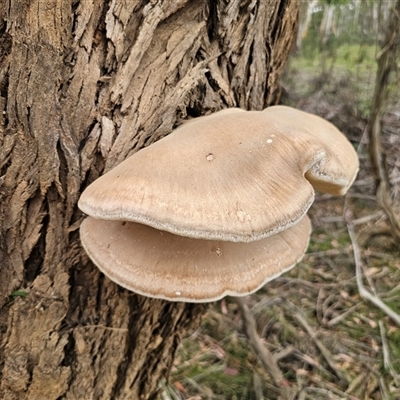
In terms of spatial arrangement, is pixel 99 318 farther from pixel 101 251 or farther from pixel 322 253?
pixel 322 253

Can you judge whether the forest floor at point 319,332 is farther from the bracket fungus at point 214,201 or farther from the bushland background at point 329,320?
the bracket fungus at point 214,201

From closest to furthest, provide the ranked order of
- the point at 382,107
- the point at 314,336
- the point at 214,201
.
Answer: the point at 214,201
the point at 314,336
the point at 382,107

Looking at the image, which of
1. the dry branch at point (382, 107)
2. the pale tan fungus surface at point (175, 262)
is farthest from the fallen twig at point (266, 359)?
the pale tan fungus surface at point (175, 262)

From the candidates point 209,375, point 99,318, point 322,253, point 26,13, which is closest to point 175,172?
point 26,13

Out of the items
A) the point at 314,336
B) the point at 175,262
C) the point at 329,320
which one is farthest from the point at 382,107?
the point at 175,262

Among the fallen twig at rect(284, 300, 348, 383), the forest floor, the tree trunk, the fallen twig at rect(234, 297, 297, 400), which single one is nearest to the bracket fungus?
the tree trunk

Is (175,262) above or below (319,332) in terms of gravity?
above

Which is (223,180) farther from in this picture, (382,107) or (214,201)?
(382,107)

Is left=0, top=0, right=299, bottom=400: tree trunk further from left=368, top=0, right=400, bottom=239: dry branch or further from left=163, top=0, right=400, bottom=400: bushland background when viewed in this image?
left=368, top=0, right=400, bottom=239: dry branch
